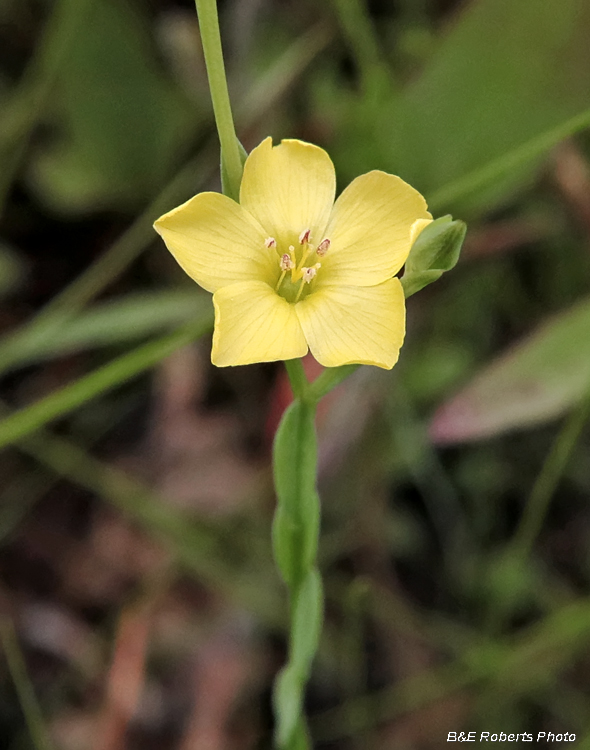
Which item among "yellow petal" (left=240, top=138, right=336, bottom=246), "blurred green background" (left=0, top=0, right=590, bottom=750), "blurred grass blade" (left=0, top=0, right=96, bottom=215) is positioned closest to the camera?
"yellow petal" (left=240, top=138, right=336, bottom=246)

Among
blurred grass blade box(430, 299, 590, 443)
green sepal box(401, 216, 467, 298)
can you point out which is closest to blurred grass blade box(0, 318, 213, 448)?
green sepal box(401, 216, 467, 298)

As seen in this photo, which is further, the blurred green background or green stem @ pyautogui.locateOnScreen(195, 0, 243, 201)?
the blurred green background

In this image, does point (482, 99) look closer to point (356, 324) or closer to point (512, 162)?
point (512, 162)

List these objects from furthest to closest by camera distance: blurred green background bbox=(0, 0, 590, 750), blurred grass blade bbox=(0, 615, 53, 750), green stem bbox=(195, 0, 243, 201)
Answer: blurred green background bbox=(0, 0, 590, 750) → blurred grass blade bbox=(0, 615, 53, 750) → green stem bbox=(195, 0, 243, 201)

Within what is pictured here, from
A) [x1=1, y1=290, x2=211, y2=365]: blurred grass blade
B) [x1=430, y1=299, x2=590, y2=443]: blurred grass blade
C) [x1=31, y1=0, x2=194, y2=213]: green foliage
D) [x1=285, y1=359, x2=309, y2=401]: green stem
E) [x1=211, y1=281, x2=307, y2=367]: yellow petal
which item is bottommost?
[x1=430, y1=299, x2=590, y2=443]: blurred grass blade

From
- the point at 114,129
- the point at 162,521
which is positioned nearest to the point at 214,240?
the point at 162,521

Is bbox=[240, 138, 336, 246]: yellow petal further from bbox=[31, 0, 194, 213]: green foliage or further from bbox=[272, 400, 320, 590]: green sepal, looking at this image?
bbox=[31, 0, 194, 213]: green foliage

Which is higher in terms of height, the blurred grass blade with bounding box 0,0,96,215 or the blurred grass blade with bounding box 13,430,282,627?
the blurred grass blade with bounding box 0,0,96,215
